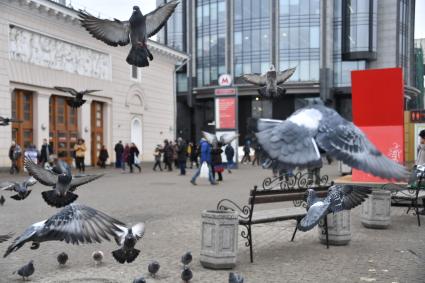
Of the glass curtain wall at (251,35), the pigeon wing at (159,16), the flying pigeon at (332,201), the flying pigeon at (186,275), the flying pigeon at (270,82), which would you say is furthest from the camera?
the glass curtain wall at (251,35)

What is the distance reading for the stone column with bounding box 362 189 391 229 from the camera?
9359 mm

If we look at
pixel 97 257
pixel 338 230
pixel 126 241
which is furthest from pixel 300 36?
pixel 126 241

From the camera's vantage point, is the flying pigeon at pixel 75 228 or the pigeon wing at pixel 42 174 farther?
the pigeon wing at pixel 42 174

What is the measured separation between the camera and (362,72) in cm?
1151

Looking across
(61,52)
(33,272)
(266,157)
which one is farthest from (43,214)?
(61,52)

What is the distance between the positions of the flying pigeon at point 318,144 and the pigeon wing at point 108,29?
5.35 ft

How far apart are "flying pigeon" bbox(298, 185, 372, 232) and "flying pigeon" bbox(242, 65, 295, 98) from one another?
4.63 ft

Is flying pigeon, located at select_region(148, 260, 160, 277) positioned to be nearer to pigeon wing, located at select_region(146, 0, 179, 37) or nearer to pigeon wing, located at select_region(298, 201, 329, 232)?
pigeon wing, located at select_region(298, 201, 329, 232)

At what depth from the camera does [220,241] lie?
21.7 ft

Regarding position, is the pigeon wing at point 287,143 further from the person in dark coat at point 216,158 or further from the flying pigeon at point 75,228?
the person in dark coat at point 216,158

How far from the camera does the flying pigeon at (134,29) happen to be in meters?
3.83

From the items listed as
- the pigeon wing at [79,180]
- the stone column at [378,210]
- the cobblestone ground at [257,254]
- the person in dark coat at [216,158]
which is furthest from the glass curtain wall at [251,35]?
the pigeon wing at [79,180]

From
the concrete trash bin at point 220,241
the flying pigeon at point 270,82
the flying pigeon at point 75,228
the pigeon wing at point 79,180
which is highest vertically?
the flying pigeon at point 270,82

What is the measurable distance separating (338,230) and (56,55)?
2282 cm
